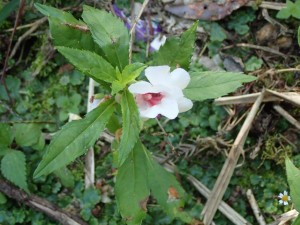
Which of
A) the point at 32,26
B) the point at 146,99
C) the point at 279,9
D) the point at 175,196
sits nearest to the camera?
the point at 146,99

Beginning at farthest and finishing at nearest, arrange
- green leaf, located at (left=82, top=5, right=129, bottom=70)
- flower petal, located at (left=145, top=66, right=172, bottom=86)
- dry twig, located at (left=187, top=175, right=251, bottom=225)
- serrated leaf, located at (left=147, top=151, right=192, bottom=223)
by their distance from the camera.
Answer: dry twig, located at (left=187, top=175, right=251, bottom=225) → serrated leaf, located at (left=147, top=151, right=192, bottom=223) → green leaf, located at (left=82, top=5, right=129, bottom=70) → flower petal, located at (left=145, top=66, right=172, bottom=86)

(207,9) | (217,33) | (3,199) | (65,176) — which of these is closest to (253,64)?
(217,33)

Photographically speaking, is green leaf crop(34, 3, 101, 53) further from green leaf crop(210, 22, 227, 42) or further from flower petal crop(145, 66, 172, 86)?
green leaf crop(210, 22, 227, 42)

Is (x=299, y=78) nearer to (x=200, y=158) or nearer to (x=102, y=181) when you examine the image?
(x=200, y=158)

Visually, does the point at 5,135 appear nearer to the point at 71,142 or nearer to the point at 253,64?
the point at 71,142

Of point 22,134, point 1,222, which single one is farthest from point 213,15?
point 1,222

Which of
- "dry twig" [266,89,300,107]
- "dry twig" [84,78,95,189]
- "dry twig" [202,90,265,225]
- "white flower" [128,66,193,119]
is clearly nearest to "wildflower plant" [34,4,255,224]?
"white flower" [128,66,193,119]
